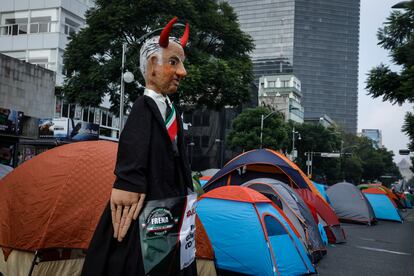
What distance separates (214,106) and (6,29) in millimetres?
18706

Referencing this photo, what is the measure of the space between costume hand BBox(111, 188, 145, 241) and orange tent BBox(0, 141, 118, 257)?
243 centimetres

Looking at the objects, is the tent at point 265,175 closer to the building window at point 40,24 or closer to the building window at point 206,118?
the building window at point 40,24

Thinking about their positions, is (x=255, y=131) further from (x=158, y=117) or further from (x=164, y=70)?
(x=158, y=117)

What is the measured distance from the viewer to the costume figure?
88.0 inches

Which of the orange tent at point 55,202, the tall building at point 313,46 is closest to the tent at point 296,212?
the orange tent at point 55,202

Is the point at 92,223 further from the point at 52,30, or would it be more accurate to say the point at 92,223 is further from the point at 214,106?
the point at 52,30

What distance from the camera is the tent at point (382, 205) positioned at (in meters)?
19.4

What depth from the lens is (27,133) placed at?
20.0 meters

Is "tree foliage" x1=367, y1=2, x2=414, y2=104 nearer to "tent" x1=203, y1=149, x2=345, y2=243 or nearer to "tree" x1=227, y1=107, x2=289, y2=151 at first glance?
"tent" x1=203, y1=149, x2=345, y2=243

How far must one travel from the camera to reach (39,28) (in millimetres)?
29234

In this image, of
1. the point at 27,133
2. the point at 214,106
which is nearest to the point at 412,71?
the point at 214,106

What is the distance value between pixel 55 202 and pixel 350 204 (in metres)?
14.6

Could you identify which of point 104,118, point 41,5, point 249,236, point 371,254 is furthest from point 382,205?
point 41,5

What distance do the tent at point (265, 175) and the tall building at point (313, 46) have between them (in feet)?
434
